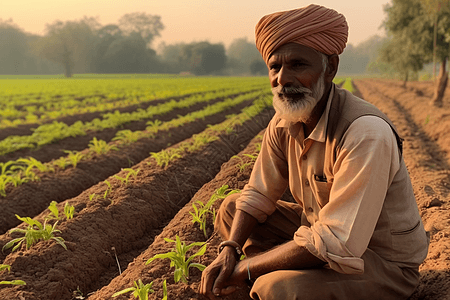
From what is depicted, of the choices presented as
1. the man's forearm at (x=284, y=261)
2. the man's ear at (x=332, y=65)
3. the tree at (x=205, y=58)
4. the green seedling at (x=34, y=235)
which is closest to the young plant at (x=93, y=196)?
the green seedling at (x=34, y=235)

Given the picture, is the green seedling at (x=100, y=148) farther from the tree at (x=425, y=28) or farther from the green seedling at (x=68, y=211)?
the tree at (x=425, y=28)

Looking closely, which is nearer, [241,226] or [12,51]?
[241,226]

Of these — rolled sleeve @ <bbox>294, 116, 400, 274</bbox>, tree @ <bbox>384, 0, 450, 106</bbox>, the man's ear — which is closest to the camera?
rolled sleeve @ <bbox>294, 116, 400, 274</bbox>

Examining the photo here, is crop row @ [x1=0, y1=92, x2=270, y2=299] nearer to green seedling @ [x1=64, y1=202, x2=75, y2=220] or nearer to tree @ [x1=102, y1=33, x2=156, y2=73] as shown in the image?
green seedling @ [x1=64, y1=202, x2=75, y2=220]

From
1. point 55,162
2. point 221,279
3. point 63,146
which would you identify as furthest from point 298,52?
point 63,146

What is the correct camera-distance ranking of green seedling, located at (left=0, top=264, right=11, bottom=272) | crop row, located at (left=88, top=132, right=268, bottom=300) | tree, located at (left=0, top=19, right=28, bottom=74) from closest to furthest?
crop row, located at (left=88, top=132, right=268, bottom=300) < green seedling, located at (left=0, top=264, right=11, bottom=272) < tree, located at (left=0, top=19, right=28, bottom=74)

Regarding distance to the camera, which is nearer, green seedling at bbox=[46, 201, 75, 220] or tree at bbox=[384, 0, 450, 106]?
green seedling at bbox=[46, 201, 75, 220]

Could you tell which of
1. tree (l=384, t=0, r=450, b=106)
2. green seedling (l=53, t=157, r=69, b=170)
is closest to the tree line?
tree (l=384, t=0, r=450, b=106)

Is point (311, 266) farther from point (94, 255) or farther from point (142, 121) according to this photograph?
point (142, 121)

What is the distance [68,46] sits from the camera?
252 feet

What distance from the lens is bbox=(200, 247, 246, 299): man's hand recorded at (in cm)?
214

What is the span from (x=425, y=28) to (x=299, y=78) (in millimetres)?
16375

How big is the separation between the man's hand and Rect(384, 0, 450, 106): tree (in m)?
14.0

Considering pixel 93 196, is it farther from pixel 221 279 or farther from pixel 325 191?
pixel 325 191
